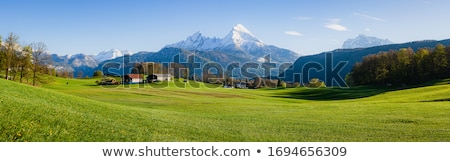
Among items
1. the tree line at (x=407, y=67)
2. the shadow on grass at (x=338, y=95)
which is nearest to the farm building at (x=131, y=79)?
the shadow on grass at (x=338, y=95)

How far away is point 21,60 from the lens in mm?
77500

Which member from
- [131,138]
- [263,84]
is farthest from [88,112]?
[263,84]

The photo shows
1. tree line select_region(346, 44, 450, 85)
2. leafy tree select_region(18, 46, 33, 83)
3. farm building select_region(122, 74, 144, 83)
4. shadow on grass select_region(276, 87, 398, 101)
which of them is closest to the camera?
shadow on grass select_region(276, 87, 398, 101)

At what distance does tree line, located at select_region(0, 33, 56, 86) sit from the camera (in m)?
75.8

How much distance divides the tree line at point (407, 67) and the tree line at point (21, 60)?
99.6 meters

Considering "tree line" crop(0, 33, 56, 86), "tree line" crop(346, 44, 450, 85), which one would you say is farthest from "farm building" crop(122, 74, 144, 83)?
"tree line" crop(346, 44, 450, 85)

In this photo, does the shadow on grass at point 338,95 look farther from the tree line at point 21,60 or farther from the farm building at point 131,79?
the farm building at point 131,79

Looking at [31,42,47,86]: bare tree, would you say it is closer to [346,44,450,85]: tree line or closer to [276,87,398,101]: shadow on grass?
[276,87,398,101]: shadow on grass

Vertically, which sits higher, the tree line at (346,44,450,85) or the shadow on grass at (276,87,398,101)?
the tree line at (346,44,450,85)

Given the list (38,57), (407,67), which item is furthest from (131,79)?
(407,67)

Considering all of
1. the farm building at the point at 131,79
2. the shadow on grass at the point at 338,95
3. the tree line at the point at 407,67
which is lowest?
the shadow on grass at the point at 338,95

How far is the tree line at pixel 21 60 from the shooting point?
7575 cm

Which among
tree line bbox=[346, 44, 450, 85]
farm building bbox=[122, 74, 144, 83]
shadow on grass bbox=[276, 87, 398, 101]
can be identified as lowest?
shadow on grass bbox=[276, 87, 398, 101]

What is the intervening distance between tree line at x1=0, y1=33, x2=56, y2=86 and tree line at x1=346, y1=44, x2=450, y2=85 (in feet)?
327
